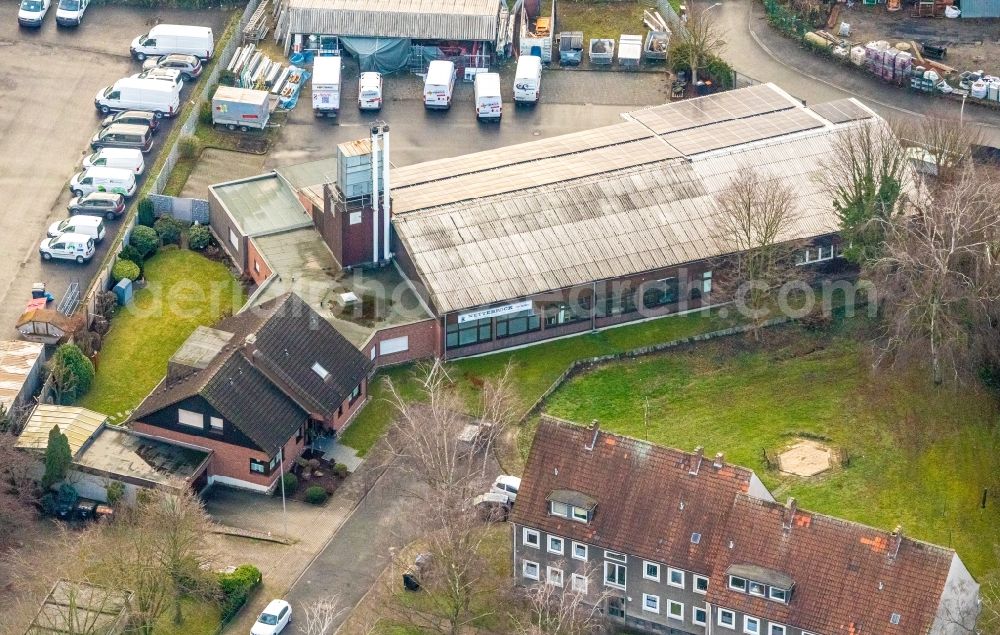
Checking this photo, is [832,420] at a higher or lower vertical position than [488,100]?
lower

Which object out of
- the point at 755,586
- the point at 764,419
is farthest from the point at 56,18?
the point at 755,586

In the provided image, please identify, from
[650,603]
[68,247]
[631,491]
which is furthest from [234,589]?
[68,247]

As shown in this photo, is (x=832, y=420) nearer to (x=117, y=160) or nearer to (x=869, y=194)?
(x=869, y=194)

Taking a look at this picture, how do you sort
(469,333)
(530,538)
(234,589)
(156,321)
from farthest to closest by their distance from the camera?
(156,321)
(469,333)
(530,538)
(234,589)

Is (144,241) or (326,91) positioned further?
(326,91)

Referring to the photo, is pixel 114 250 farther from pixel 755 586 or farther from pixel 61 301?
pixel 755 586
